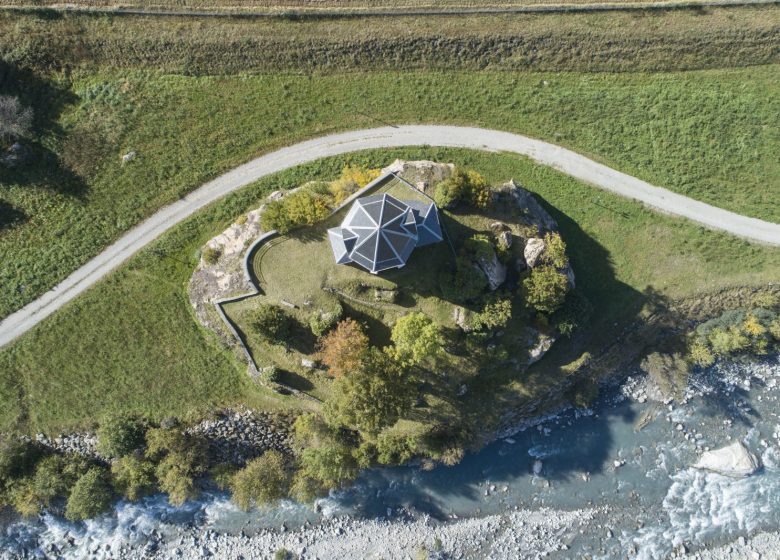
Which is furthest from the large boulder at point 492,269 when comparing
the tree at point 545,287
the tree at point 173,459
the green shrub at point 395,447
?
the tree at point 173,459

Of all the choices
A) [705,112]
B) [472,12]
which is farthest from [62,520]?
[705,112]

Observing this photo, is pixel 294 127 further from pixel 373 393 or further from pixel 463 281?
pixel 373 393

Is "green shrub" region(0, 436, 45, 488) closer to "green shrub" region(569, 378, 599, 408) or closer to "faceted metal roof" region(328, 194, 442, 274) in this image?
"faceted metal roof" region(328, 194, 442, 274)

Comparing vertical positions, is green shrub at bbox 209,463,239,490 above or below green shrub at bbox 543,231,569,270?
below

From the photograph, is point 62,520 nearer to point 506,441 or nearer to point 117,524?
point 117,524

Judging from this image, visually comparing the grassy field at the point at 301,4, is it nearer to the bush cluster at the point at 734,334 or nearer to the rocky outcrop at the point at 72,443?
the bush cluster at the point at 734,334

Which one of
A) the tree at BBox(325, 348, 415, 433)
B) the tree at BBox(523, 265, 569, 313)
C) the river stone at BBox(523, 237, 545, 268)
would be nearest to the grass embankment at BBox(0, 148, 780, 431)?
the river stone at BBox(523, 237, 545, 268)
